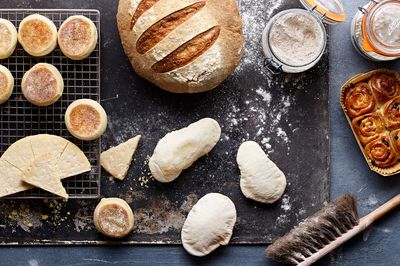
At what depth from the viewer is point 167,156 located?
117 inches

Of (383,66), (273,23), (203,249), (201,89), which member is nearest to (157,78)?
(201,89)

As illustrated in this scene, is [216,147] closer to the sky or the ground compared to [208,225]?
closer to the sky

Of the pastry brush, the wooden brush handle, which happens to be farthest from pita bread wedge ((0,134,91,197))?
the wooden brush handle

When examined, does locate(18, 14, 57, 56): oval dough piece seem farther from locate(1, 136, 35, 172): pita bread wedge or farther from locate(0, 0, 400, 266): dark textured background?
locate(0, 0, 400, 266): dark textured background

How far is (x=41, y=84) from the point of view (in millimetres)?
2879

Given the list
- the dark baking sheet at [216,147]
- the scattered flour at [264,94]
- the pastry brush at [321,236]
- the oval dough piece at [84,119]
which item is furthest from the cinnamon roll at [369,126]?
the oval dough piece at [84,119]

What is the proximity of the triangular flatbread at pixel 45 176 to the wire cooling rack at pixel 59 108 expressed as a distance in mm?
80

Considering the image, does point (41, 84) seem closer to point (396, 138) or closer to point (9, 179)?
point (9, 179)

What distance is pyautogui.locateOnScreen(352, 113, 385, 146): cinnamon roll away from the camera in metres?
3.02

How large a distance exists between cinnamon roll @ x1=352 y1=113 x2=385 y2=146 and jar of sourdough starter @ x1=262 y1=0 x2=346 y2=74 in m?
0.34

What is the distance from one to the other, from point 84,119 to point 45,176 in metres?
0.29

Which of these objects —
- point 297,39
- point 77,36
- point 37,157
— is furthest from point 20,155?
point 297,39

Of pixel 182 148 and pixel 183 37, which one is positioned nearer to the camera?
pixel 183 37

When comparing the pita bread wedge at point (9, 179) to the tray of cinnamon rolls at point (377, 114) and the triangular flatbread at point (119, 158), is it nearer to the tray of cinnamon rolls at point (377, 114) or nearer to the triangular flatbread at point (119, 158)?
the triangular flatbread at point (119, 158)
